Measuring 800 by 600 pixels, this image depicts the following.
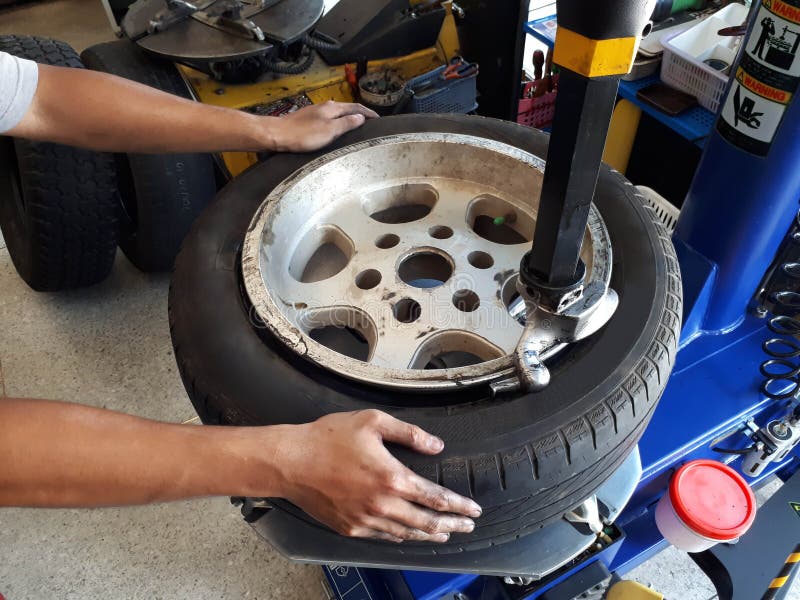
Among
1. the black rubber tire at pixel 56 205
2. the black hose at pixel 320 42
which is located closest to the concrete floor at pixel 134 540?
the black rubber tire at pixel 56 205

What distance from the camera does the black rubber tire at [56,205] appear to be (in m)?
1.73

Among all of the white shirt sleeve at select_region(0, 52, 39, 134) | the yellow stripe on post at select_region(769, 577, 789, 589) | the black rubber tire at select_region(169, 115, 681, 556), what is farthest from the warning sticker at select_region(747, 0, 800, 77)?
the white shirt sleeve at select_region(0, 52, 39, 134)

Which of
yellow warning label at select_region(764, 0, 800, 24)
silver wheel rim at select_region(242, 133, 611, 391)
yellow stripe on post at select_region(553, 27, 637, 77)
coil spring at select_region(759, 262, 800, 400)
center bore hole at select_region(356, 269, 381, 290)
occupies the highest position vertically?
yellow stripe on post at select_region(553, 27, 637, 77)

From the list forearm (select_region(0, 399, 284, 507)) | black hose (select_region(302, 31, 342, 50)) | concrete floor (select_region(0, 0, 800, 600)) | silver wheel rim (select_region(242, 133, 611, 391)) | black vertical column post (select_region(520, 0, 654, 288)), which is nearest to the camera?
black vertical column post (select_region(520, 0, 654, 288))

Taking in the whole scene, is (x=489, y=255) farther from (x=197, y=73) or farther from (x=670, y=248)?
(x=197, y=73)

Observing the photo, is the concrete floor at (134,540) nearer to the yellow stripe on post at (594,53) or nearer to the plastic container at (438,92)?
the plastic container at (438,92)

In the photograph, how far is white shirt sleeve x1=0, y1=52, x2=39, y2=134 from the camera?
1191mm

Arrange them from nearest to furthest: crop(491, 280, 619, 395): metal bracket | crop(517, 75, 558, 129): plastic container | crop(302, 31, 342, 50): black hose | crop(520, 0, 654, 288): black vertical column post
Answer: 1. crop(520, 0, 654, 288): black vertical column post
2. crop(491, 280, 619, 395): metal bracket
3. crop(302, 31, 342, 50): black hose
4. crop(517, 75, 558, 129): plastic container

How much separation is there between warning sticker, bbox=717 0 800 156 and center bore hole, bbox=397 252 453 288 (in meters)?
0.57

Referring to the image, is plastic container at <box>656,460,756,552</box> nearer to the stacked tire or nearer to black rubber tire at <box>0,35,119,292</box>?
the stacked tire

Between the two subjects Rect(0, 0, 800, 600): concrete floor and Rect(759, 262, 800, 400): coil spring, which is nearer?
Rect(759, 262, 800, 400): coil spring

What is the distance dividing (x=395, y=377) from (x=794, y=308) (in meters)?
1.00

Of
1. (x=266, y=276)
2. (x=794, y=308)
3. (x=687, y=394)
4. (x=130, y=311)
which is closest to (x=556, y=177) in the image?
(x=266, y=276)

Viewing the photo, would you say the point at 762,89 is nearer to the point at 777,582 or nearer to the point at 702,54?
the point at 702,54
